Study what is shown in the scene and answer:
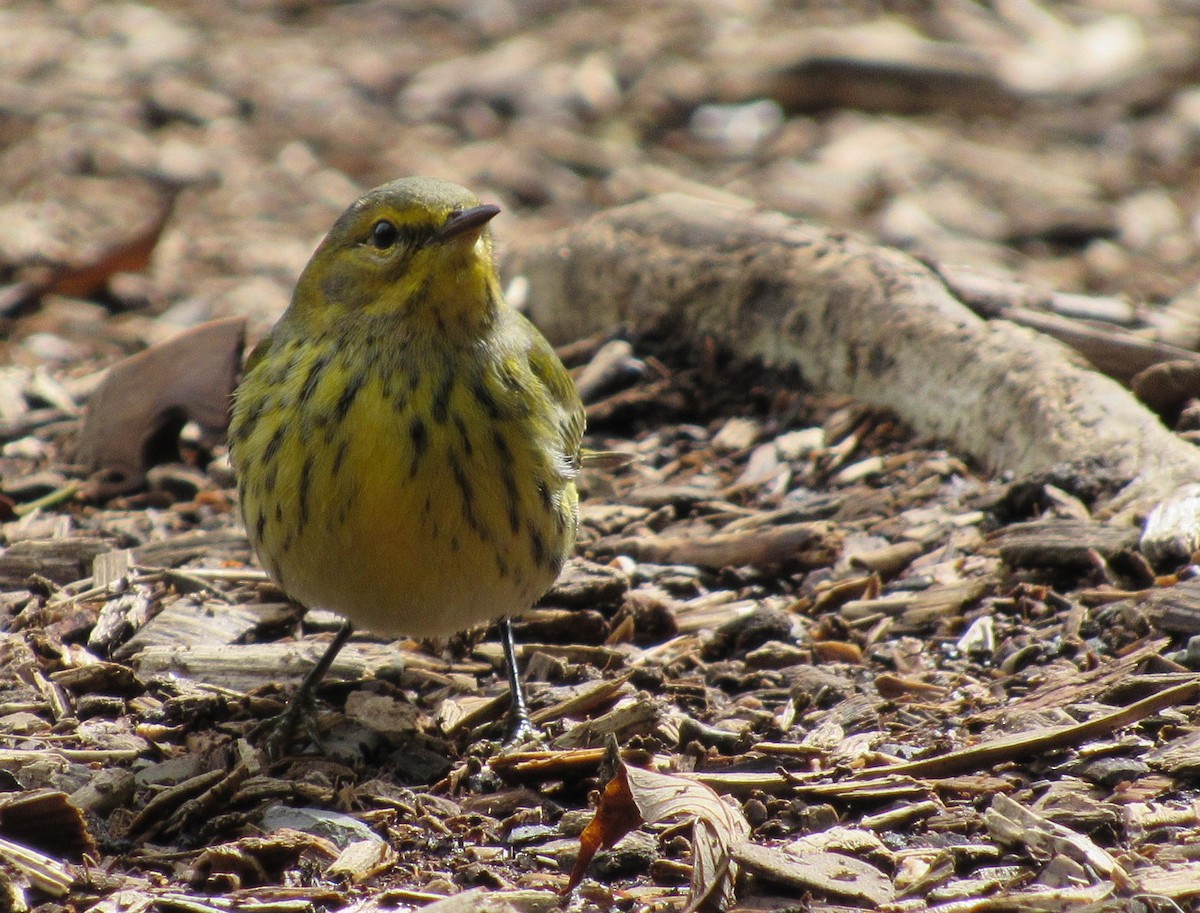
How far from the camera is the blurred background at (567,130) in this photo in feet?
27.4

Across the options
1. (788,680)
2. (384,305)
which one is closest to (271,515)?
(384,305)

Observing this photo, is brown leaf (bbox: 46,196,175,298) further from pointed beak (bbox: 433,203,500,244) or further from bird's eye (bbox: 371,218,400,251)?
pointed beak (bbox: 433,203,500,244)

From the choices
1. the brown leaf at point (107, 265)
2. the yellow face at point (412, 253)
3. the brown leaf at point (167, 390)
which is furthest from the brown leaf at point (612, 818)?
the brown leaf at point (107, 265)

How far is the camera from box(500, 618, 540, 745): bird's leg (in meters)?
4.36

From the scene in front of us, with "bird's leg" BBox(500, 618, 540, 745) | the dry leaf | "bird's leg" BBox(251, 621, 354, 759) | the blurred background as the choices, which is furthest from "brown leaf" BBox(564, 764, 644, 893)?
Result: the blurred background

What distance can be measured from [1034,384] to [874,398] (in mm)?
901

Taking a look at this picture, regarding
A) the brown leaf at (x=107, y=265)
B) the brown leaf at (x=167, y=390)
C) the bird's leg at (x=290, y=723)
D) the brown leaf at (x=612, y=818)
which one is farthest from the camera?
the brown leaf at (x=107, y=265)

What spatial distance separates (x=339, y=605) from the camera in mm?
4301

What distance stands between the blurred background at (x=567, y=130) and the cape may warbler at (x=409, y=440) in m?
3.33

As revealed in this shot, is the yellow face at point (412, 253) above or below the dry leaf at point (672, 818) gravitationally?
above

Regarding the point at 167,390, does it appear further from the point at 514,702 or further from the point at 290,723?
the point at 514,702

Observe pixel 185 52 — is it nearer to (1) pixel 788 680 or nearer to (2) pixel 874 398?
(2) pixel 874 398

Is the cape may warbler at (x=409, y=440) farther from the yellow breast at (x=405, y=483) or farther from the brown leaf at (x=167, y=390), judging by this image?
the brown leaf at (x=167, y=390)

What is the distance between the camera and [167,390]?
244 inches
